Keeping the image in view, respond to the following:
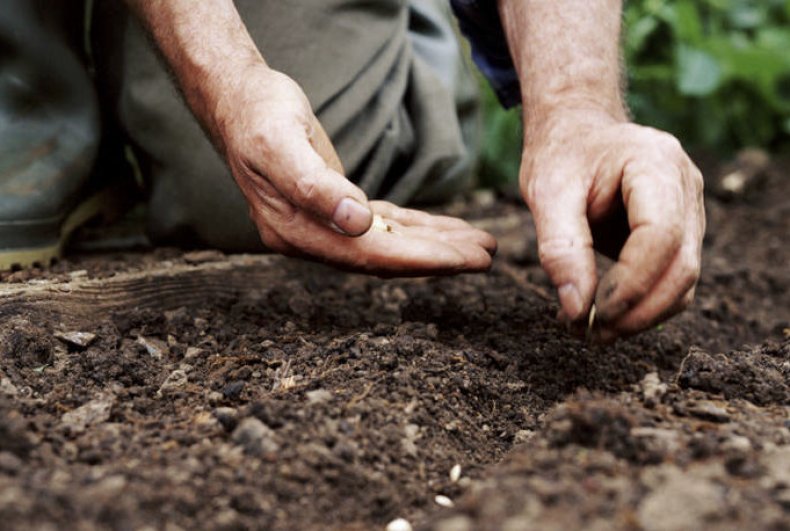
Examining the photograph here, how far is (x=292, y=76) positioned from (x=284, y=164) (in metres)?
0.71

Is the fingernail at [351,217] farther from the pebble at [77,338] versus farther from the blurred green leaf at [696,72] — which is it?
the blurred green leaf at [696,72]

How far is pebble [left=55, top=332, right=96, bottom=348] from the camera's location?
156 centimetres

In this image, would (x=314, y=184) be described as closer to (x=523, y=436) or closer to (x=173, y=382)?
(x=173, y=382)

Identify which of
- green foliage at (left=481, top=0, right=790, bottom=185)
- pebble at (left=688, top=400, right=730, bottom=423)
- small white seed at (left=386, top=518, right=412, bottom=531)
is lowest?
green foliage at (left=481, top=0, right=790, bottom=185)

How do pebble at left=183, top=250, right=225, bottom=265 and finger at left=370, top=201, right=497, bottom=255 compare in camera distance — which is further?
pebble at left=183, top=250, right=225, bottom=265

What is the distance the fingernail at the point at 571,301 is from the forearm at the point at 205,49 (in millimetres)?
672

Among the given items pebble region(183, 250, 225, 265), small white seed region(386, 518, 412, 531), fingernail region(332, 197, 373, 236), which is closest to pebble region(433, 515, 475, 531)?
small white seed region(386, 518, 412, 531)

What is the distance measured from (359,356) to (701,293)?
1184 millimetres

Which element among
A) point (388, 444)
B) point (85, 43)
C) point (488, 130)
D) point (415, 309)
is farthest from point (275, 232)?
point (488, 130)

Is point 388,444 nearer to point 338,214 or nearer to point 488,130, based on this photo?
point 338,214

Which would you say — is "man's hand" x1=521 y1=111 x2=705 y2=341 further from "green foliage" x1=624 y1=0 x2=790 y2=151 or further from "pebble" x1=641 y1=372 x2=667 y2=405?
"green foliage" x1=624 y1=0 x2=790 y2=151

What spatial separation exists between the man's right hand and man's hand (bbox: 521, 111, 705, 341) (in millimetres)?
213

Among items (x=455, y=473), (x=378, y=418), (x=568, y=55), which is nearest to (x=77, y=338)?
(x=378, y=418)

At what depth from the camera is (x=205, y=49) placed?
1.62m
